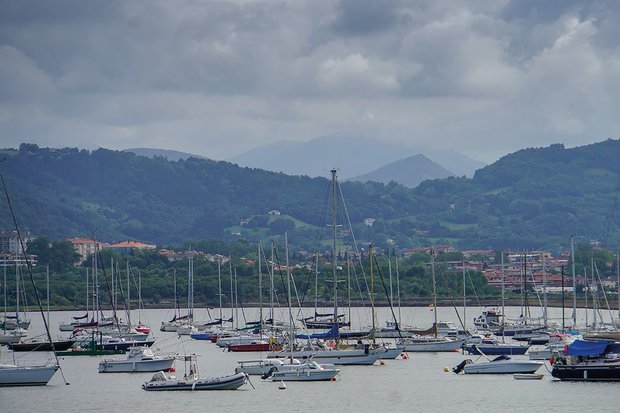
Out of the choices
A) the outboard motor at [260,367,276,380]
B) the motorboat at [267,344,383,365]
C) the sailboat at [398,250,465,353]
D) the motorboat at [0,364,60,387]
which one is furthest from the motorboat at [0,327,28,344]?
the outboard motor at [260,367,276,380]

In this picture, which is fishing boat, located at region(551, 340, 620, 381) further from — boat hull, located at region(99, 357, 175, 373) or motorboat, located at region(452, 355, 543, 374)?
boat hull, located at region(99, 357, 175, 373)

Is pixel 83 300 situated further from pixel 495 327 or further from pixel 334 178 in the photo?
pixel 334 178

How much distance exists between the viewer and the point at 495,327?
10325 cm

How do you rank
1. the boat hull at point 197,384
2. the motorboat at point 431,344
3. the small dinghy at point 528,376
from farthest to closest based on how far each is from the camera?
the motorboat at point 431,344
the small dinghy at point 528,376
the boat hull at point 197,384

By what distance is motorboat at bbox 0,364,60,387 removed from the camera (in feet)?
206

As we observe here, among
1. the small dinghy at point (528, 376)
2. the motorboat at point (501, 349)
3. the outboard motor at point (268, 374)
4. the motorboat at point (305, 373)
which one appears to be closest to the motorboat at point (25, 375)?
the outboard motor at point (268, 374)

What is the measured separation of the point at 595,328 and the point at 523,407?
37346mm

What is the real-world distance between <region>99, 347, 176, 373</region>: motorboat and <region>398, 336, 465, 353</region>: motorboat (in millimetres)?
16647

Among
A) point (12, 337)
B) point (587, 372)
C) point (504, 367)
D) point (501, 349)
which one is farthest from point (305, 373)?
point (12, 337)

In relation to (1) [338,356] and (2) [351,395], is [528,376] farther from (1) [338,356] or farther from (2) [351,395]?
(2) [351,395]

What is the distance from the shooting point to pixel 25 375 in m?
63.1

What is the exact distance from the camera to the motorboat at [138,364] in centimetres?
7206

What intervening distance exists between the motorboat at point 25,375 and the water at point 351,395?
0.68m

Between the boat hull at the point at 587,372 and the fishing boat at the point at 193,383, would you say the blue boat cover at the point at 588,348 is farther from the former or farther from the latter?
the fishing boat at the point at 193,383
